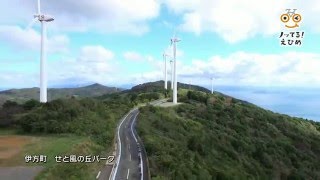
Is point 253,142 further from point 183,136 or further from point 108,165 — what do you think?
point 108,165

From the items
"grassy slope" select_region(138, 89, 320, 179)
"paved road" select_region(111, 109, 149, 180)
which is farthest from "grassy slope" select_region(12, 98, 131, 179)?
"grassy slope" select_region(138, 89, 320, 179)

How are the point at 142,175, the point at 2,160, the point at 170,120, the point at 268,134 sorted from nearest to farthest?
the point at 142,175 → the point at 2,160 → the point at 170,120 → the point at 268,134

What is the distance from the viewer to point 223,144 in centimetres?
7294

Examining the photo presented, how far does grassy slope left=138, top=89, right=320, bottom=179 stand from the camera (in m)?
48.7

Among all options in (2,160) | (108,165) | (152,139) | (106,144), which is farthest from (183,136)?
(2,160)

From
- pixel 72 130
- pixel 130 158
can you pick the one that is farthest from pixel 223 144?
pixel 130 158

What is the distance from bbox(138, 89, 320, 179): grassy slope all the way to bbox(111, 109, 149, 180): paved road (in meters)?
1.11

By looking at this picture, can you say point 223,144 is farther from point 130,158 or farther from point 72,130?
point 130,158

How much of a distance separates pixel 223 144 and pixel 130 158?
97.6 ft

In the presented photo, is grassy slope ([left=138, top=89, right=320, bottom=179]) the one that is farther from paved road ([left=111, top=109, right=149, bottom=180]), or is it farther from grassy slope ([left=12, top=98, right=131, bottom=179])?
grassy slope ([left=12, top=98, right=131, bottom=179])

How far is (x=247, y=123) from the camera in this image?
100500mm

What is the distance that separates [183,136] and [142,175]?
31.6 meters

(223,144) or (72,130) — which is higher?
(72,130)

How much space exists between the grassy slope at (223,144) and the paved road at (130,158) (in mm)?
1108
